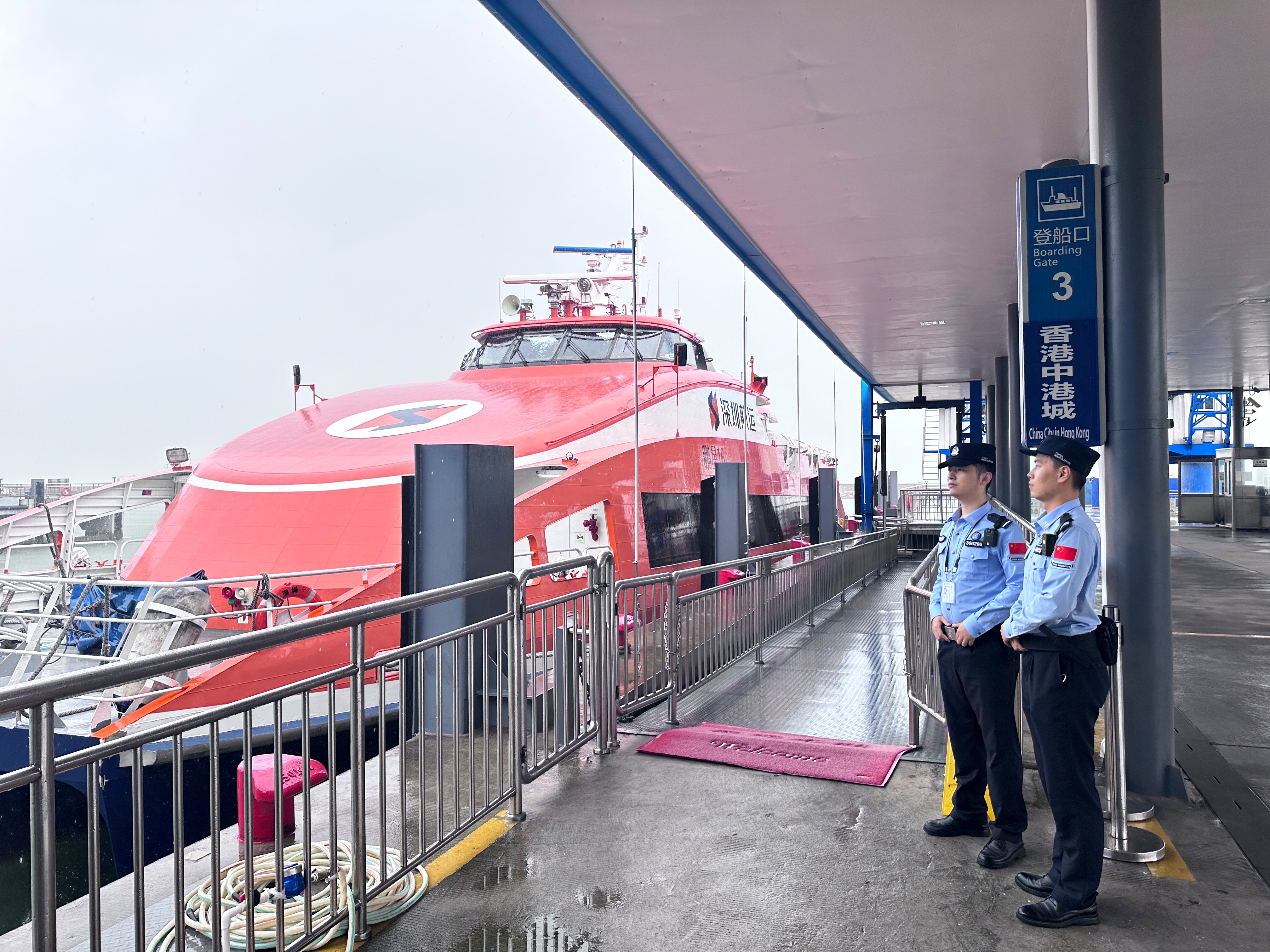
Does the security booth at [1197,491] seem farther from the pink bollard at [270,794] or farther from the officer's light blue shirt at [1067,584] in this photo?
the pink bollard at [270,794]

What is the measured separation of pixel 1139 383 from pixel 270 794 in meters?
4.19

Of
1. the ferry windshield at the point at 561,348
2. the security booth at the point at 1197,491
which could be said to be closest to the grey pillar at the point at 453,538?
the ferry windshield at the point at 561,348

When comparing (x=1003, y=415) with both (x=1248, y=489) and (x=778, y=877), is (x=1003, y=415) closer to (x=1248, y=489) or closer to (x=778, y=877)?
(x=1248, y=489)

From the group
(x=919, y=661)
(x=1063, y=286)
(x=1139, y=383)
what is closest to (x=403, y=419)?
(x=919, y=661)

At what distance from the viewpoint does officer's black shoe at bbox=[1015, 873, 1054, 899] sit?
304 cm

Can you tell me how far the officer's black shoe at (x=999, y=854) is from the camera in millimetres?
3295

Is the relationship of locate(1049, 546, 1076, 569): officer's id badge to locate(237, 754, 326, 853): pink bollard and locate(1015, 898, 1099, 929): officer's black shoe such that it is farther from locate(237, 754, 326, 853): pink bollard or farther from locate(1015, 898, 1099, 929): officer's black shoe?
locate(237, 754, 326, 853): pink bollard

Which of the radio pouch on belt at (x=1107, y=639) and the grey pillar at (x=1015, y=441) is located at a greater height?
the grey pillar at (x=1015, y=441)

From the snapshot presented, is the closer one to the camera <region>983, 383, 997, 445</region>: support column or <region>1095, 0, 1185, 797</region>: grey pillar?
<region>1095, 0, 1185, 797</region>: grey pillar

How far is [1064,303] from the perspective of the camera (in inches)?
163

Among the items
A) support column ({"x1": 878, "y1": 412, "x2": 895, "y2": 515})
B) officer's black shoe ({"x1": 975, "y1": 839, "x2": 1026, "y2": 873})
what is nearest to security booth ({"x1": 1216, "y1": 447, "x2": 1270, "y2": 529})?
support column ({"x1": 878, "y1": 412, "x2": 895, "y2": 515})

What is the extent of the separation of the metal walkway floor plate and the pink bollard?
8.73 ft

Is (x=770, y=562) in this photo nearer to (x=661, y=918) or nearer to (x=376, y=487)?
(x=376, y=487)

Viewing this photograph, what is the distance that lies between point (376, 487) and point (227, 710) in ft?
20.2
